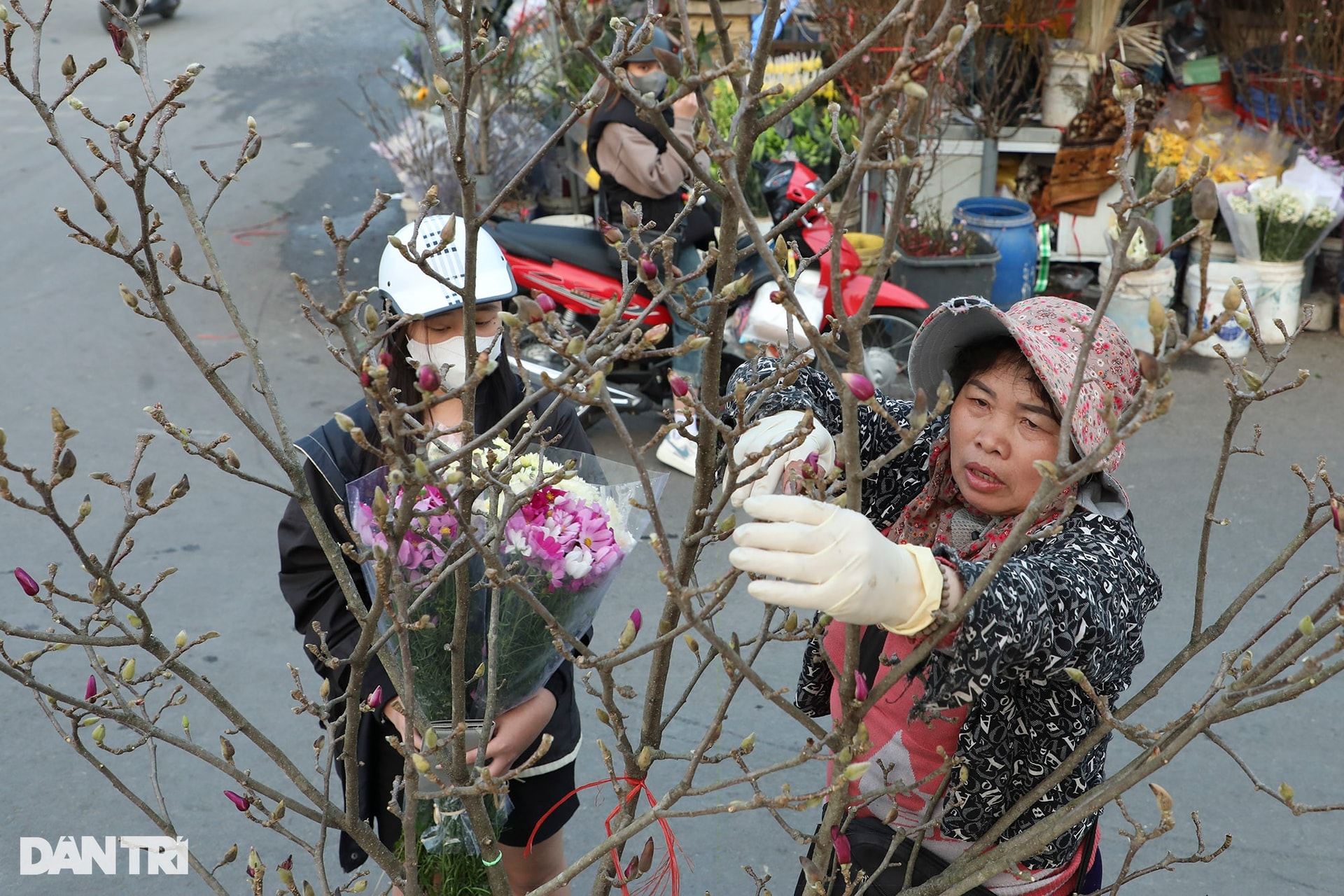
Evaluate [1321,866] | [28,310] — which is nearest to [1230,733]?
[1321,866]

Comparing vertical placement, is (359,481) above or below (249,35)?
below

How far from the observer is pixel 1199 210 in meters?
0.95

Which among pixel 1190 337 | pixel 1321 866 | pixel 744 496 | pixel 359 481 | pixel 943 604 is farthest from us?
pixel 1321 866

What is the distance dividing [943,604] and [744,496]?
311mm

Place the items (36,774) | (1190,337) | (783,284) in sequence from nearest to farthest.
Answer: (1190,337) → (783,284) → (36,774)

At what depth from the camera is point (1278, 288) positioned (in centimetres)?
632

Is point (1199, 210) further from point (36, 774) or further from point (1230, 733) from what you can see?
point (36, 774)

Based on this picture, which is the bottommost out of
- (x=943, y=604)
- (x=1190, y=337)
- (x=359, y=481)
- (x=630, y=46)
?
(x=359, y=481)

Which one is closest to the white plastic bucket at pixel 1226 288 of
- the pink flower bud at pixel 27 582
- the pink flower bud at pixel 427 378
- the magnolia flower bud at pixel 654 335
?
the magnolia flower bud at pixel 654 335

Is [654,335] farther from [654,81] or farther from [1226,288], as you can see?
[1226,288]

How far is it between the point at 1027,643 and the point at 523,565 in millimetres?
891

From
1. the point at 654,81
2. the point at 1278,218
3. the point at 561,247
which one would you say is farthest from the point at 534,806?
the point at 1278,218

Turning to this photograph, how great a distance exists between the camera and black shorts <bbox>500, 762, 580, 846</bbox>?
2.44m

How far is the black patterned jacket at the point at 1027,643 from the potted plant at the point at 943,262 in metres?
4.20
